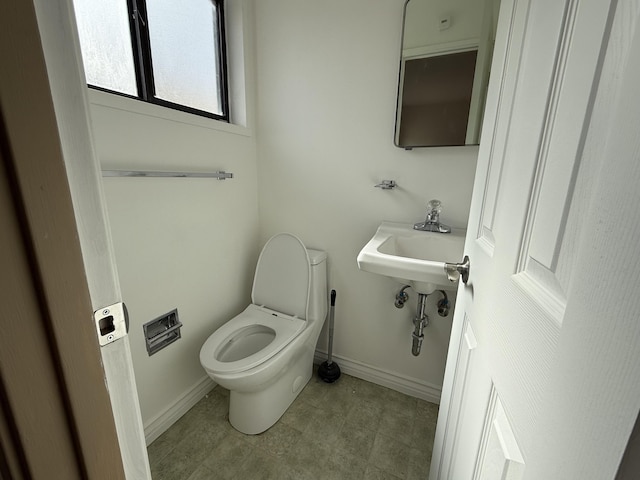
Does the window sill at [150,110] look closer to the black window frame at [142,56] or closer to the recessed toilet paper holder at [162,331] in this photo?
the black window frame at [142,56]

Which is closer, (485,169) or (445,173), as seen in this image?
(485,169)

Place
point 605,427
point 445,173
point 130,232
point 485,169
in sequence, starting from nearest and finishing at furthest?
1. point 605,427
2. point 485,169
3. point 130,232
4. point 445,173

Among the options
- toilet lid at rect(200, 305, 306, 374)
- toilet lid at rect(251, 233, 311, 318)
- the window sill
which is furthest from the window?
toilet lid at rect(200, 305, 306, 374)

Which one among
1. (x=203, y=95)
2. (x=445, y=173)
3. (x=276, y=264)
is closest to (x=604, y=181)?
(x=445, y=173)

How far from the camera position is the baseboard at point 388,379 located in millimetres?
1522

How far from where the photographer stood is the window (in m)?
1.05

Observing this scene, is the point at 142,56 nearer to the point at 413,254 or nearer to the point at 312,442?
the point at 413,254

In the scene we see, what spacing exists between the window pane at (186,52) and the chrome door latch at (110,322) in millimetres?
1202

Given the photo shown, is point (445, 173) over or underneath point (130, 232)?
over

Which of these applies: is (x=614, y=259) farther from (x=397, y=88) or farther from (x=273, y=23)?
(x=273, y=23)

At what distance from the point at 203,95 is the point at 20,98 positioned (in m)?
1.39

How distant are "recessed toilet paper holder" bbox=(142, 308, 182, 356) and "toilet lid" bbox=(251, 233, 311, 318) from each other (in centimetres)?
43

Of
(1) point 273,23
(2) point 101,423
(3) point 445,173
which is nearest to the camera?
(2) point 101,423

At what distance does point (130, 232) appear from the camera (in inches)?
42.9
